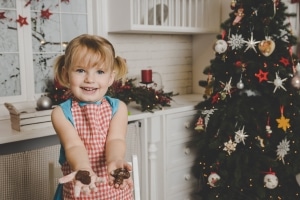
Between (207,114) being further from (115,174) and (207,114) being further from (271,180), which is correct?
(115,174)

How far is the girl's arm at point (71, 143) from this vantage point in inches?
39.4

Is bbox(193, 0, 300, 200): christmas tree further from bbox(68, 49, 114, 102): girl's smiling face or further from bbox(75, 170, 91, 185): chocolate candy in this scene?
bbox(75, 170, 91, 185): chocolate candy

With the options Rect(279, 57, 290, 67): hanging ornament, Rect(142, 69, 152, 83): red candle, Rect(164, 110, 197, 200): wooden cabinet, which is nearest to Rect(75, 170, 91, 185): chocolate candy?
Rect(164, 110, 197, 200): wooden cabinet

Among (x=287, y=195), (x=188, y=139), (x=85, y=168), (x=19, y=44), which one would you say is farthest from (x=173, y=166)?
(x=85, y=168)

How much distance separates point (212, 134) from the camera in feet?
8.48

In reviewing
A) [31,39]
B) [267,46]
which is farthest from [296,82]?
[31,39]

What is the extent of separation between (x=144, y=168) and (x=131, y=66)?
87 cm

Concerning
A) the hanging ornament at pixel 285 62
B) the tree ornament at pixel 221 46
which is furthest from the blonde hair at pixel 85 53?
the hanging ornament at pixel 285 62

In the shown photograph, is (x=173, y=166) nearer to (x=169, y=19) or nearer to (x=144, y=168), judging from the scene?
(x=144, y=168)

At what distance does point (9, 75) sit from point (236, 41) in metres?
1.51

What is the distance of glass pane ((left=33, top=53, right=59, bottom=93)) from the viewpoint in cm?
253

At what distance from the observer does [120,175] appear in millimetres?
955

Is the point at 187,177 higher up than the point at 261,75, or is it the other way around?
the point at 261,75

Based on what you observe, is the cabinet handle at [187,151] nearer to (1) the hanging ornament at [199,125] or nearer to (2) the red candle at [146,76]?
(1) the hanging ornament at [199,125]
